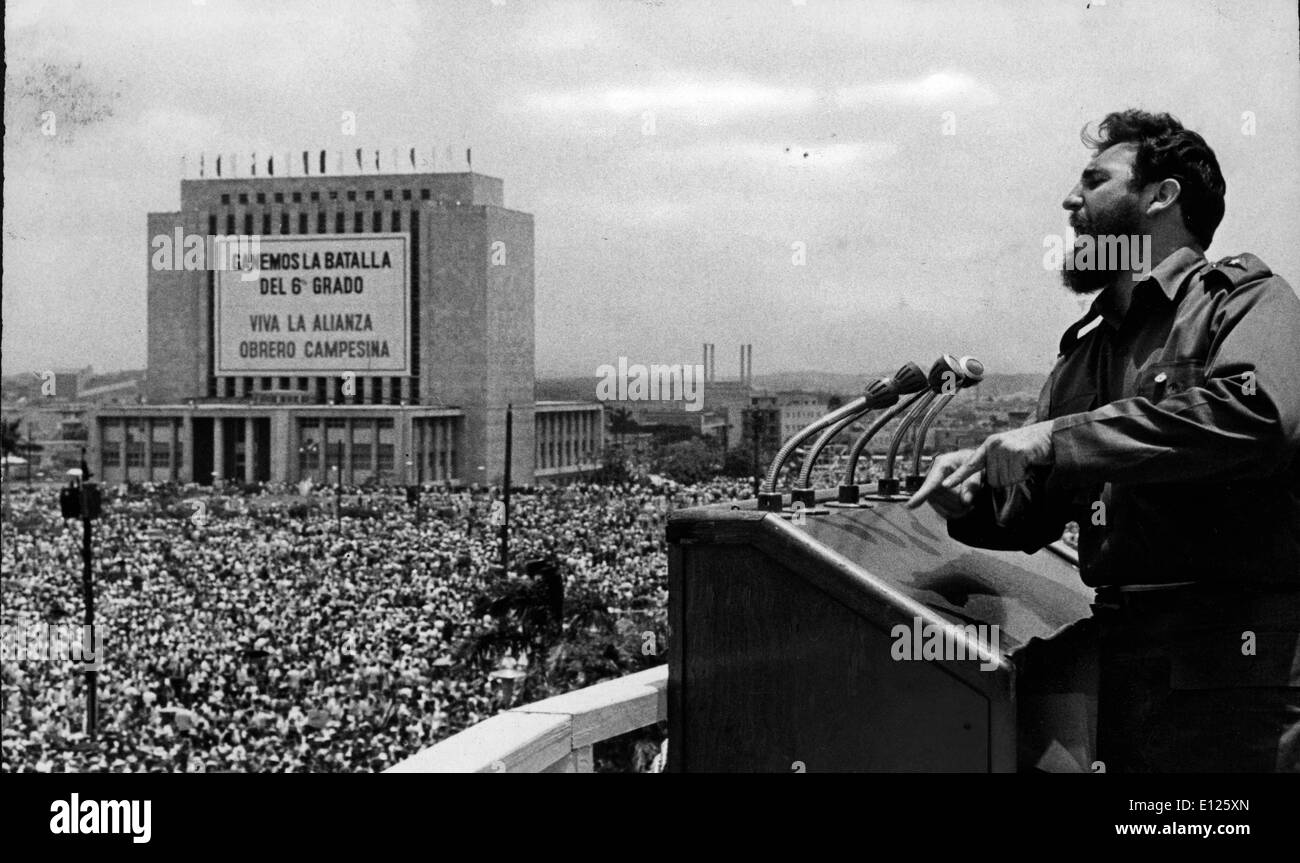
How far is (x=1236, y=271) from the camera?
5.25ft

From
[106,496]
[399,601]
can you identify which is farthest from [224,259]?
[399,601]

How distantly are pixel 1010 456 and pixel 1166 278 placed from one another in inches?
12.1

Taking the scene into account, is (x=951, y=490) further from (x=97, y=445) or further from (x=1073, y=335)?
(x=97, y=445)

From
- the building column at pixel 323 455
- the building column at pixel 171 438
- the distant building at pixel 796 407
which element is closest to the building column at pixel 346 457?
the building column at pixel 323 455

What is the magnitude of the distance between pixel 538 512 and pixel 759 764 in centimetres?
2703

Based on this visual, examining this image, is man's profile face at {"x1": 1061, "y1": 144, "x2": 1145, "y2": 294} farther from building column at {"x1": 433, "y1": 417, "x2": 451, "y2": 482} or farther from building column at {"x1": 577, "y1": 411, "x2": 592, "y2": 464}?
building column at {"x1": 433, "y1": 417, "x2": 451, "y2": 482}

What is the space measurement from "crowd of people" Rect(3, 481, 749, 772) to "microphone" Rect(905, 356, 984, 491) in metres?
4.89

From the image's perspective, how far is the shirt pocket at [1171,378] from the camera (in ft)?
5.27

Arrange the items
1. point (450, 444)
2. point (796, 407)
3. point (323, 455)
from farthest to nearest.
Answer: point (450, 444), point (323, 455), point (796, 407)

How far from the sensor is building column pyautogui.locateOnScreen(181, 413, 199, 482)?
47.4 m

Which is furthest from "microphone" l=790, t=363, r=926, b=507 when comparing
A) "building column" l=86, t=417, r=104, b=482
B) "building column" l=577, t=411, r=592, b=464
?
"building column" l=86, t=417, r=104, b=482

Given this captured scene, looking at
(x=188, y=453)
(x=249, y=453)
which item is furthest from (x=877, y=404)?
(x=188, y=453)
